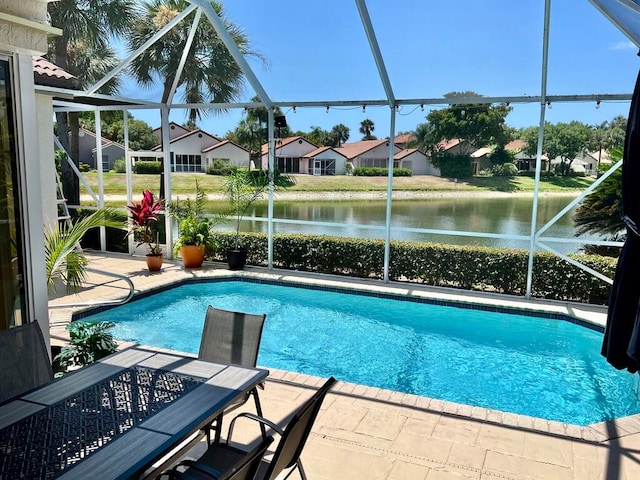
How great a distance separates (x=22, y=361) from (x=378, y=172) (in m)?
6.92

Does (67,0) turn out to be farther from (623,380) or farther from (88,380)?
(623,380)

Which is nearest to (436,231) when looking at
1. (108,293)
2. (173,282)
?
(173,282)

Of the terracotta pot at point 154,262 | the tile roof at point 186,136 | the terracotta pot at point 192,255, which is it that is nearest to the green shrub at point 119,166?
the tile roof at point 186,136

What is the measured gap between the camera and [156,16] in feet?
33.0

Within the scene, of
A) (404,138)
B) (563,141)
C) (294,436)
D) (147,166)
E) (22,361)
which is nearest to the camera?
(294,436)

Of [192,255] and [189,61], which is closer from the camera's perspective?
[192,255]

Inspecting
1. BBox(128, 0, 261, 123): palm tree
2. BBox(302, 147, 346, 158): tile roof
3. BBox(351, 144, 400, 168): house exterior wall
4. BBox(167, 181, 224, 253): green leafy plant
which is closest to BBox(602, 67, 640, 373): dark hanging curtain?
BBox(351, 144, 400, 168): house exterior wall

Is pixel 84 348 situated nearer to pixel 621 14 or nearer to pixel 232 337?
pixel 232 337

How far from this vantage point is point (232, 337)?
138 inches

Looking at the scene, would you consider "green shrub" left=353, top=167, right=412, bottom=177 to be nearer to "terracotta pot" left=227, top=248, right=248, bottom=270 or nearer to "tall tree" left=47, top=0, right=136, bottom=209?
"terracotta pot" left=227, top=248, right=248, bottom=270

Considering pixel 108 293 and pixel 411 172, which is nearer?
pixel 108 293

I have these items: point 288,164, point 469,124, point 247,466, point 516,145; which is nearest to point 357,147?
point 288,164

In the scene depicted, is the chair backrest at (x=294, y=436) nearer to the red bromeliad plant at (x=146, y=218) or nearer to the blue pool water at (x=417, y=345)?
the blue pool water at (x=417, y=345)

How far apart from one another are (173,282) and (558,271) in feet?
20.3
